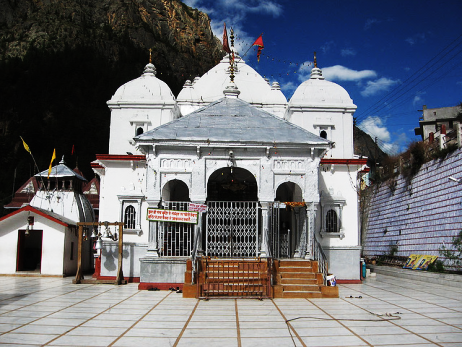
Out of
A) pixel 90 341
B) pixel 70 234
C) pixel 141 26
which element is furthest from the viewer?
pixel 141 26

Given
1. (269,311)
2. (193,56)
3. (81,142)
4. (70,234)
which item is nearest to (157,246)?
(269,311)

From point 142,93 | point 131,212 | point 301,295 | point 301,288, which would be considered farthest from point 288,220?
point 142,93

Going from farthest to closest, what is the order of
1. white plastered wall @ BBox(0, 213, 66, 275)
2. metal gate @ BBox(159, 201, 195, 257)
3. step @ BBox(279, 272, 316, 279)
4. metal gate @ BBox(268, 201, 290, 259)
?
white plastered wall @ BBox(0, 213, 66, 275), metal gate @ BBox(159, 201, 195, 257), metal gate @ BBox(268, 201, 290, 259), step @ BBox(279, 272, 316, 279)

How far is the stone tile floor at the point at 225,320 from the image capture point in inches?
302

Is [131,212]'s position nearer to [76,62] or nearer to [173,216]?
[173,216]

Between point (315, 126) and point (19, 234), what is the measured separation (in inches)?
591

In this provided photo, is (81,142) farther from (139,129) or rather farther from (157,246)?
(157,246)

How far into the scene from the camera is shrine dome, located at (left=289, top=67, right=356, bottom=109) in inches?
840

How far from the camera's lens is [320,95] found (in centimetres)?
2158

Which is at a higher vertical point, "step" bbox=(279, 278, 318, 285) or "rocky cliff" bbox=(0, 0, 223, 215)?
"rocky cliff" bbox=(0, 0, 223, 215)

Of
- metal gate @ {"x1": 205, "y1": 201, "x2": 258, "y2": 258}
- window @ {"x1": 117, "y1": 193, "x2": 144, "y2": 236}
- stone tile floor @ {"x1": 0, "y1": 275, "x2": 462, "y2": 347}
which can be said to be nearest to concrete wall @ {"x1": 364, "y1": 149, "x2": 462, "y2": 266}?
stone tile floor @ {"x1": 0, "y1": 275, "x2": 462, "y2": 347}

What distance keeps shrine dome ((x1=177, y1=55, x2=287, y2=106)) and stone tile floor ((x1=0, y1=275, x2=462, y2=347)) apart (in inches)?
449

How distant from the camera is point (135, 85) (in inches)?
848

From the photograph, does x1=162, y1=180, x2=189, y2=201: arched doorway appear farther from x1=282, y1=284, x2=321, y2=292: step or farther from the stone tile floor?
→ x1=282, y1=284, x2=321, y2=292: step
